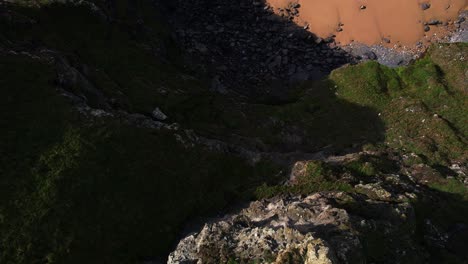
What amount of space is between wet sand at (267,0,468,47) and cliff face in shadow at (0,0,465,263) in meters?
11.8

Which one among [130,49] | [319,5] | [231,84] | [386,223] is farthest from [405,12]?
[386,223]

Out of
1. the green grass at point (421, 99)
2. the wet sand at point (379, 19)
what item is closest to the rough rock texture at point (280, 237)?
the green grass at point (421, 99)

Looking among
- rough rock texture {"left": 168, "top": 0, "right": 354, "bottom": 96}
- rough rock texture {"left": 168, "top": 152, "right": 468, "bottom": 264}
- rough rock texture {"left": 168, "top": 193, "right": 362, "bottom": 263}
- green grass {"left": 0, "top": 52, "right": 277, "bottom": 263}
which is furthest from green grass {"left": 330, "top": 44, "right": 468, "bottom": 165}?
rough rock texture {"left": 168, "top": 193, "right": 362, "bottom": 263}

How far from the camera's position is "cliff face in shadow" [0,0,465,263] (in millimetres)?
26641

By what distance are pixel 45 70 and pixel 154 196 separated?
578 inches

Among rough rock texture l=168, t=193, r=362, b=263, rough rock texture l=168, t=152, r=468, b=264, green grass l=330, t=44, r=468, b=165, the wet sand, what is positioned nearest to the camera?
rough rock texture l=168, t=193, r=362, b=263

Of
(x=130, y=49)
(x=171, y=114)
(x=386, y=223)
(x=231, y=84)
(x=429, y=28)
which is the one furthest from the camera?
(x=429, y=28)

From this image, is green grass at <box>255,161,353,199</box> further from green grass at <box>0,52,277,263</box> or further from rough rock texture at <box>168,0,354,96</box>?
rough rock texture at <box>168,0,354,96</box>

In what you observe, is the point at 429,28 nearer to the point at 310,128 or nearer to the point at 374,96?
the point at 374,96

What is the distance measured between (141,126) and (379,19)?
5770 cm

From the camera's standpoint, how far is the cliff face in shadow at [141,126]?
1049 inches

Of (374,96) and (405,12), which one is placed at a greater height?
(405,12)

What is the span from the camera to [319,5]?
256 feet

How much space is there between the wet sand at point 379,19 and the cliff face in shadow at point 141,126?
1178 cm
